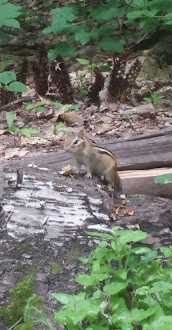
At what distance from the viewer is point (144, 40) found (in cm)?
807

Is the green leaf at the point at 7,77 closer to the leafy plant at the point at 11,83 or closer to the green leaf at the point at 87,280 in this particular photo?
the leafy plant at the point at 11,83

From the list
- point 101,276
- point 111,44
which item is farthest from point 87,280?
point 111,44

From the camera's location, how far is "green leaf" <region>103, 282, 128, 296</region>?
3224 millimetres

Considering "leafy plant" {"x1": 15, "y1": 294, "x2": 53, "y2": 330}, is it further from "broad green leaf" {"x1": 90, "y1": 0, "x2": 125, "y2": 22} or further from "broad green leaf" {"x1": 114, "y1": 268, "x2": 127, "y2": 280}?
"broad green leaf" {"x1": 90, "y1": 0, "x2": 125, "y2": 22}

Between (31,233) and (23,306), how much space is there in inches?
20.6

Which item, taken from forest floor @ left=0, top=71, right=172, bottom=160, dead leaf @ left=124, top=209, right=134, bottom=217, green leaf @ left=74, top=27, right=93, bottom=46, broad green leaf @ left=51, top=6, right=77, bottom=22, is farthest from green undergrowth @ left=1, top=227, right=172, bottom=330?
broad green leaf @ left=51, top=6, right=77, bottom=22

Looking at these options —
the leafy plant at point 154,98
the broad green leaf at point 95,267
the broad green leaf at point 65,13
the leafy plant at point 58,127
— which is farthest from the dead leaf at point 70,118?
the broad green leaf at point 95,267

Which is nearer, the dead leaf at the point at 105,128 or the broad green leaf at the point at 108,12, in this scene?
the dead leaf at the point at 105,128

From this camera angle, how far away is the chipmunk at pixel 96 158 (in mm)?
4801

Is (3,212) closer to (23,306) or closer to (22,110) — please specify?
(23,306)

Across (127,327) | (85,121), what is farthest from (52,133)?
(127,327)

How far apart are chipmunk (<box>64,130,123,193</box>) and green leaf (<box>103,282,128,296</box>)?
1.55 meters

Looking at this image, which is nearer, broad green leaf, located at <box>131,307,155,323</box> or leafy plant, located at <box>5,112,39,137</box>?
broad green leaf, located at <box>131,307,155,323</box>

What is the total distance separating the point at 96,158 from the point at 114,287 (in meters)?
1.70
